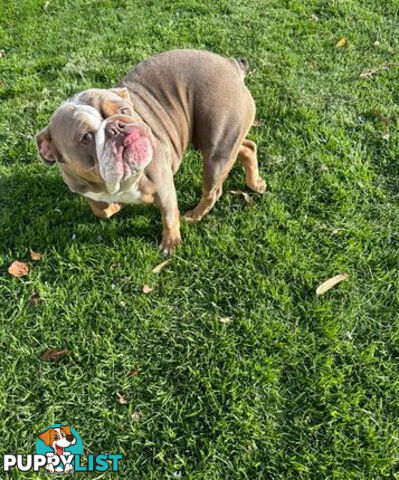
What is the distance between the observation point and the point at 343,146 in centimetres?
414

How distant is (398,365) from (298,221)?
1363 mm

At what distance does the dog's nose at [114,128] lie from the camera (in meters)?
2.46

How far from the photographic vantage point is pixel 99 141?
2457 mm

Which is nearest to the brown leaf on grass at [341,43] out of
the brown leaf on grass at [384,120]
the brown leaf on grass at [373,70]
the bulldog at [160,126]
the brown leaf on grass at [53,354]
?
the brown leaf on grass at [373,70]

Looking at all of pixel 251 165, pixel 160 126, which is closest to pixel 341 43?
pixel 251 165

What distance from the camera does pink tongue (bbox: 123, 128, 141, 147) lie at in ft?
7.91

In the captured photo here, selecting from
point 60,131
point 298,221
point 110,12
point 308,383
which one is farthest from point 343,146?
point 110,12

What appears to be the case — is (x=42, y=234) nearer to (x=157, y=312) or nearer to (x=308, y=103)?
(x=157, y=312)

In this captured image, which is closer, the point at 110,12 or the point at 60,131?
the point at 60,131

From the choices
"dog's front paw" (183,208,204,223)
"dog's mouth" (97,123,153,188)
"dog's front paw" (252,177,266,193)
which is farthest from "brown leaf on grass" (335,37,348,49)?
"dog's mouth" (97,123,153,188)

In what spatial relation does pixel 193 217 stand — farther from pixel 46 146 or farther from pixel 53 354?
pixel 53 354

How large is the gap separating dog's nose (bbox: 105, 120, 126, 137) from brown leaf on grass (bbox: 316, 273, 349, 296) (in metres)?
1.87

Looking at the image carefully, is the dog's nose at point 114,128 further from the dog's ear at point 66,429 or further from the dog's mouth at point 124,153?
the dog's ear at point 66,429

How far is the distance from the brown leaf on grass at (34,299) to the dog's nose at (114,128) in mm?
1483
